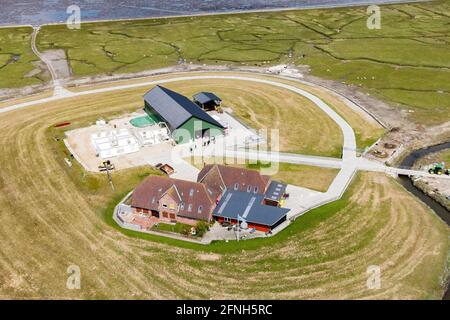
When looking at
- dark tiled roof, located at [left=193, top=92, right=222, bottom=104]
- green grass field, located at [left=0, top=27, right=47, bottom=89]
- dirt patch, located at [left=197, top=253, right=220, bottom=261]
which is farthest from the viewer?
green grass field, located at [left=0, top=27, right=47, bottom=89]

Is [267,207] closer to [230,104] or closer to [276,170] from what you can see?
[276,170]

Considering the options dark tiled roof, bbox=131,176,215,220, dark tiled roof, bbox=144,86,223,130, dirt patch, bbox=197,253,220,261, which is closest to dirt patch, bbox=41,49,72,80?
dark tiled roof, bbox=144,86,223,130

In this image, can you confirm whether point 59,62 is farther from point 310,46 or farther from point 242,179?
point 242,179

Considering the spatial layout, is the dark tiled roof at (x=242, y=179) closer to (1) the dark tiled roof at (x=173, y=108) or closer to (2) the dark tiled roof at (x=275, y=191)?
(2) the dark tiled roof at (x=275, y=191)

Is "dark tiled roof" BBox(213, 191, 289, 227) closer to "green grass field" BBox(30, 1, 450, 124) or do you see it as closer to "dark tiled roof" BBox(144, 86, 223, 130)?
"dark tiled roof" BBox(144, 86, 223, 130)

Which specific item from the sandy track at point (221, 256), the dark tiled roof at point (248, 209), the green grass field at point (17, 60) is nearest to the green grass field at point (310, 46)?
the green grass field at point (17, 60)

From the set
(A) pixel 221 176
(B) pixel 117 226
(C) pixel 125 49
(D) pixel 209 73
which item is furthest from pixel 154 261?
(C) pixel 125 49
